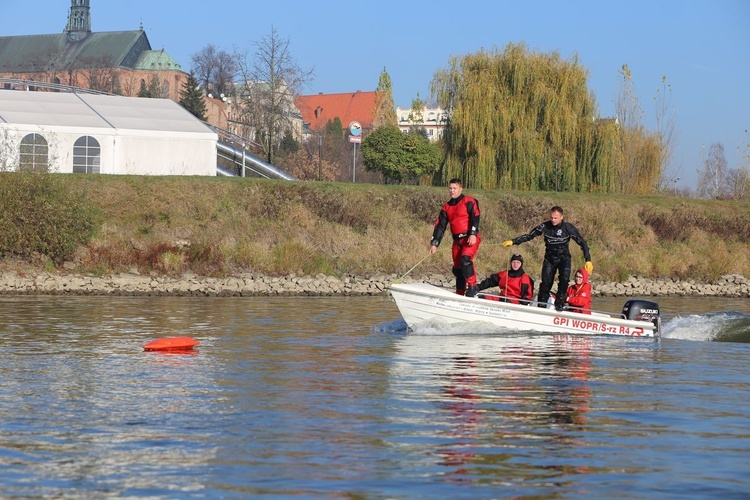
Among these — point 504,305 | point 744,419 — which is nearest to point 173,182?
point 504,305

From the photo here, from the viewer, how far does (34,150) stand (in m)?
42.4

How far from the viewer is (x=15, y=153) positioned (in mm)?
40969

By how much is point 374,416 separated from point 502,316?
818 cm

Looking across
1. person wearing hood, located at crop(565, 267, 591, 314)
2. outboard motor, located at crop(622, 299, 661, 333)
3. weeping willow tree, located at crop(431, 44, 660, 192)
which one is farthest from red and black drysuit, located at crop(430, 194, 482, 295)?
weeping willow tree, located at crop(431, 44, 660, 192)

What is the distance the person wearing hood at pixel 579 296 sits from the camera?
731 inches

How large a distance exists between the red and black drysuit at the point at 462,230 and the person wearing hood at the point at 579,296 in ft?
5.78

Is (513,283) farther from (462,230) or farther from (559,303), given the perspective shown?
(462,230)

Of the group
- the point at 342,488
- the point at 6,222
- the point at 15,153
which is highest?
the point at 15,153

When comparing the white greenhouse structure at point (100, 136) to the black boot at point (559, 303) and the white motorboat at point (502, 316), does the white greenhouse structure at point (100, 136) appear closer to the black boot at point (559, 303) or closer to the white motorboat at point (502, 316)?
the white motorboat at point (502, 316)

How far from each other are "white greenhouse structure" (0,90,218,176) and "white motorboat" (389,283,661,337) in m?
25.0

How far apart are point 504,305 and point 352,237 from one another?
20.3 meters

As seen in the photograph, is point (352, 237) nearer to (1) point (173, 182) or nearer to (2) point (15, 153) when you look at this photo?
(1) point (173, 182)

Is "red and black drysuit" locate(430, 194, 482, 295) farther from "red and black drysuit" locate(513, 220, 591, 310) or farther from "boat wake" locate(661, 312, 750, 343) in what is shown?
"boat wake" locate(661, 312, 750, 343)

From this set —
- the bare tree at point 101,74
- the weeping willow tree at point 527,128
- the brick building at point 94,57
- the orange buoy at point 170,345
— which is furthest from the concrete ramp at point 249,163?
the brick building at point 94,57
